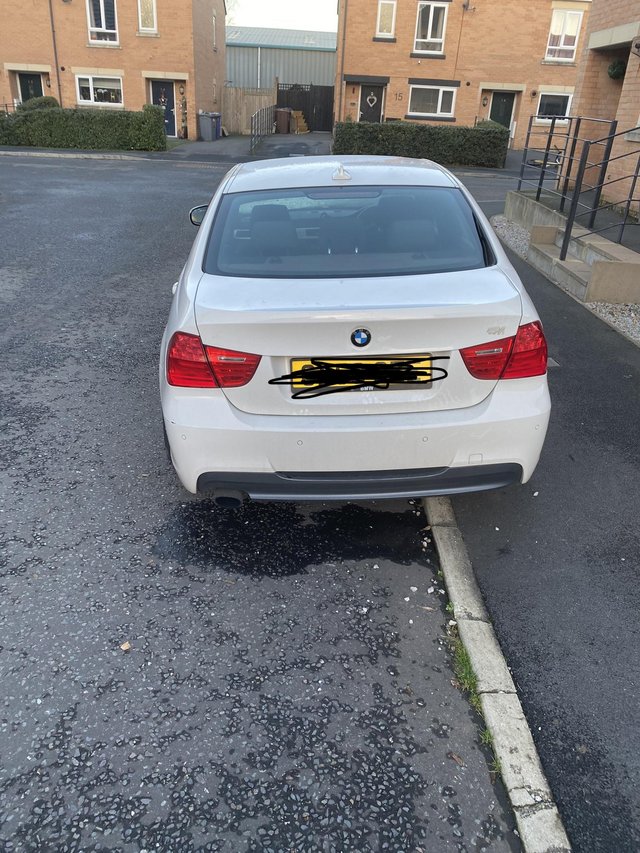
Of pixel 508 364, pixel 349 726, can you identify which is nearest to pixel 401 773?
pixel 349 726

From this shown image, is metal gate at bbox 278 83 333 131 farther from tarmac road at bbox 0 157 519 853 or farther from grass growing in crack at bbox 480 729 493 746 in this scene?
grass growing in crack at bbox 480 729 493 746

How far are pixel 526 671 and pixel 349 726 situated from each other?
2.44 ft

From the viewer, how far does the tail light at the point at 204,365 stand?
2889 millimetres

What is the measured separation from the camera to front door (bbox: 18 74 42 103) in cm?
3166

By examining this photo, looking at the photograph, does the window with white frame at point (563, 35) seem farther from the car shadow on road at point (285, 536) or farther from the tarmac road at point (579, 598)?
the car shadow on road at point (285, 536)

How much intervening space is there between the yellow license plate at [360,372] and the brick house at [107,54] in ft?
104

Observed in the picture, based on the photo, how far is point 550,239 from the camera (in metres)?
9.88

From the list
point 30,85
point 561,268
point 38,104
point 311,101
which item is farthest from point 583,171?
point 311,101

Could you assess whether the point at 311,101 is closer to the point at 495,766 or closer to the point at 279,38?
the point at 279,38

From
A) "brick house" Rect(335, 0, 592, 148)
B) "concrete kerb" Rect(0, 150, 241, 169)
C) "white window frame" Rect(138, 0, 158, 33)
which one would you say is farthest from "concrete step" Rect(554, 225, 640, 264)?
"white window frame" Rect(138, 0, 158, 33)

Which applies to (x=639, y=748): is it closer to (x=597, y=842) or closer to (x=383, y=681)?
(x=597, y=842)

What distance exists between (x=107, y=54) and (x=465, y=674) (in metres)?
34.0

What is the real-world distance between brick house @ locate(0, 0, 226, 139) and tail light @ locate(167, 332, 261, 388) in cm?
3147

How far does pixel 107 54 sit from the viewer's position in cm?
3022
